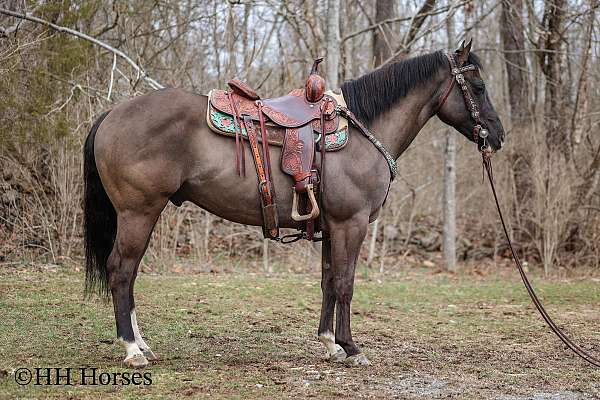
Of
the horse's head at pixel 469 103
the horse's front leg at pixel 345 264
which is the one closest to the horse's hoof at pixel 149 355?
the horse's front leg at pixel 345 264

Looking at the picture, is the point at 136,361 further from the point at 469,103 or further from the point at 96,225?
the point at 469,103

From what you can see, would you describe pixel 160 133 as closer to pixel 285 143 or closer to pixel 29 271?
pixel 285 143

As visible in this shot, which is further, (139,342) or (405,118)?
(405,118)

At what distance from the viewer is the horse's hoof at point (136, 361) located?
4.53m

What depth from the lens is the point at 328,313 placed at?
513 centimetres

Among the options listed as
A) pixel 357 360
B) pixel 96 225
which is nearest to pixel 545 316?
pixel 357 360

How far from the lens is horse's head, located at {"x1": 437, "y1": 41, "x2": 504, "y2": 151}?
5.26 metres

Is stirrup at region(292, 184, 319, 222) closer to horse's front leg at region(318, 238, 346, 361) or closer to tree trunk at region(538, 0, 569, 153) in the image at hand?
horse's front leg at region(318, 238, 346, 361)

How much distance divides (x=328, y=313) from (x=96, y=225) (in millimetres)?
1742

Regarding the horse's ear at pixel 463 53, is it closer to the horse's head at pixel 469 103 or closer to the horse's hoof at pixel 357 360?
the horse's head at pixel 469 103

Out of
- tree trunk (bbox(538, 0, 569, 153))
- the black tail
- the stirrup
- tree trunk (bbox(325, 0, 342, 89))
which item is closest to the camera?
Result: the stirrup

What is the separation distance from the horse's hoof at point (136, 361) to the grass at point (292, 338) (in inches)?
2.9

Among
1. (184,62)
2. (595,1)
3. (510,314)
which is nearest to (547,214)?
(595,1)

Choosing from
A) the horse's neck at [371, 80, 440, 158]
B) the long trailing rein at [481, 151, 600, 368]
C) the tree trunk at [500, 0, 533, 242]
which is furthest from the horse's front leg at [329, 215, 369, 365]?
the tree trunk at [500, 0, 533, 242]
